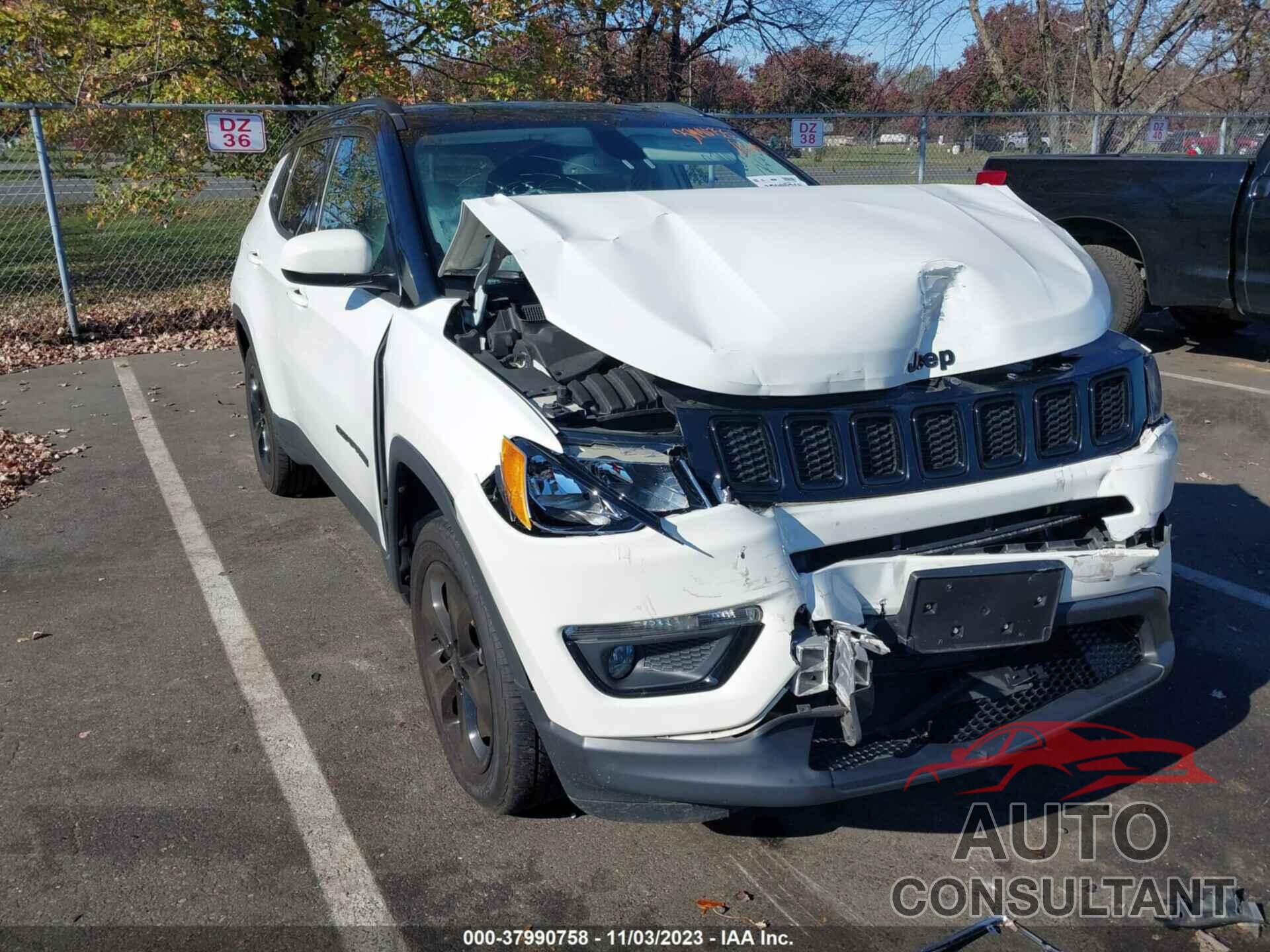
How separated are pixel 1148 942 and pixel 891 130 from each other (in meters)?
13.9

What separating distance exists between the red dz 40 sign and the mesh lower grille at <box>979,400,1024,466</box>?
361 inches

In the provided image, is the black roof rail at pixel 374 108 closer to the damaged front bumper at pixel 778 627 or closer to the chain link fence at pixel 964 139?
the damaged front bumper at pixel 778 627

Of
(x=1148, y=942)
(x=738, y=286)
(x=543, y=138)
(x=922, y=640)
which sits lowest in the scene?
(x=1148, y=942)

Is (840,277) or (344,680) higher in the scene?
(840,277)

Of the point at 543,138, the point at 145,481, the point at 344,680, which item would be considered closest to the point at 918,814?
the point at 344,680

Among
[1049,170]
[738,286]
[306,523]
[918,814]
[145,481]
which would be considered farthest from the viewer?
[1049,170]

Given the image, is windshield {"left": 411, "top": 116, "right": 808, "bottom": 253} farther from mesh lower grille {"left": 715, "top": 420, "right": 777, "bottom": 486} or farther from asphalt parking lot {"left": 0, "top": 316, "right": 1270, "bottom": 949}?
asphalt parking lot {"left": 0, "top": 316, "right": 1270, "bottom": 949}

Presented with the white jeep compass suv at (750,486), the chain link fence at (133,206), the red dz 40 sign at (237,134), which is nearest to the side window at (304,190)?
the white jeep compass suv at (750,486)

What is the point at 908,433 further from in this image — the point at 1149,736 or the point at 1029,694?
the point at 1149,736

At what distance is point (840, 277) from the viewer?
2.78 meters

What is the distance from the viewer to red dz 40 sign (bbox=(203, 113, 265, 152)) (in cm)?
1013

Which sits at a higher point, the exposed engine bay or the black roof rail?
the black roof rail

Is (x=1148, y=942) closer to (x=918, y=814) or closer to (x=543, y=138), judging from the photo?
(x=918, y=814)

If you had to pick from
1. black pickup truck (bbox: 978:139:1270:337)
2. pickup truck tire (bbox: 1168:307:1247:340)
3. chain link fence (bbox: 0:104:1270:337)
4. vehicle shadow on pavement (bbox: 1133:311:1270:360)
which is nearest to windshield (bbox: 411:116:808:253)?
black pickup truck (bbox: 978:139:1270:337)
